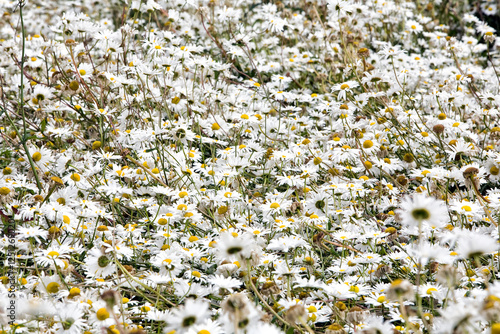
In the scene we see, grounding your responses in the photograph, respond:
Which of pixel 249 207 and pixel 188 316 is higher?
pixel 249 207

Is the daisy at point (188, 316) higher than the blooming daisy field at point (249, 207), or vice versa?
the blooming daisy field at point (249, 207)

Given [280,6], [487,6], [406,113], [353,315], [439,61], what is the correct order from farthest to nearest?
[487,6], [280,6], [439,61], [406,113], [353,315]

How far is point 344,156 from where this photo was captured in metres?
2.95

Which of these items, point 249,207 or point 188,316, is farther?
point 249,207

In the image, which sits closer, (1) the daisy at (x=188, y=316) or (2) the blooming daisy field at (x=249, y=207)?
(1) the daisy at (x=188, y=316)

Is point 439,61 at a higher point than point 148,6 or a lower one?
higher

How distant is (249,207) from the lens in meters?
2.86

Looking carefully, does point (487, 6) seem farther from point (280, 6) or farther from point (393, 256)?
point (393, 256)

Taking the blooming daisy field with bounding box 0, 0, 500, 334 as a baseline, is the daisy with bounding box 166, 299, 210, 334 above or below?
below

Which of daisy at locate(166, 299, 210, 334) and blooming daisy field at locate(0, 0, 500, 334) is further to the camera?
blooming daisy field at locate(0, 0, 500, 334)

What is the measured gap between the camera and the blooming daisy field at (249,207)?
1.79m

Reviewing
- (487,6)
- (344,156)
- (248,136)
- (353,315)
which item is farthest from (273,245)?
(487,6)

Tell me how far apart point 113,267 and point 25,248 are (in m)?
0.57

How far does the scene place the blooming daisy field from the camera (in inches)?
70.4
